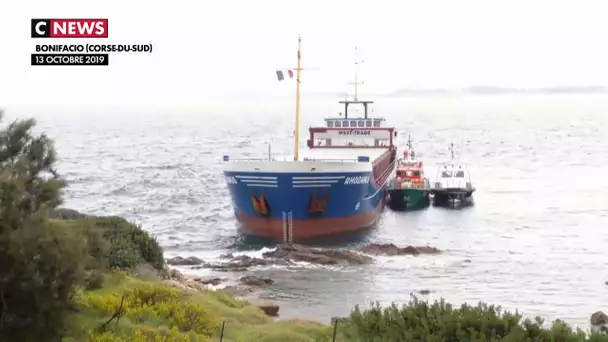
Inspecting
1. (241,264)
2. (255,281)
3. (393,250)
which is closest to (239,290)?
(255,281)

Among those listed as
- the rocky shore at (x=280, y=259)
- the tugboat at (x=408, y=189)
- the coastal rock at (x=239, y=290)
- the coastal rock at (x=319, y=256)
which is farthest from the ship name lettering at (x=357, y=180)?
the coastal rock at (x=239, y=290)

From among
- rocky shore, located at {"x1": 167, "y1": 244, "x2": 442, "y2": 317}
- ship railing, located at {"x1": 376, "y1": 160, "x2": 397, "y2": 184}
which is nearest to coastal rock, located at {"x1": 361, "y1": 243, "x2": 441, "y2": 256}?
rocky shore, located at {"x1": 167, "y1": 244, "x2": 442, "y2": 317}

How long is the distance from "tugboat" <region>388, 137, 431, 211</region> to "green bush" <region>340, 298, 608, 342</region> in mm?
31962

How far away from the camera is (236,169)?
3150 cm

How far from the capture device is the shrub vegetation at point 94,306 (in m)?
7.57

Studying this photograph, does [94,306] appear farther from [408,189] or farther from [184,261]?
[408,189]

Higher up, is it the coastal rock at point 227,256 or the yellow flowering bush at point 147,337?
the yellow flowering bush at point 147,337

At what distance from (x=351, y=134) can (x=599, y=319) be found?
1154 inches

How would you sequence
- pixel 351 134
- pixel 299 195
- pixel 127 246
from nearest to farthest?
pixel 127 246 → pixel 299 195 → pixel 351 134

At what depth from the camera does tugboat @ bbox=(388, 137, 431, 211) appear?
4219 centimetres

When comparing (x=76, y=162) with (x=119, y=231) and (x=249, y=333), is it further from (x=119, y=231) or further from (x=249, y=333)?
(x=249, y=333)

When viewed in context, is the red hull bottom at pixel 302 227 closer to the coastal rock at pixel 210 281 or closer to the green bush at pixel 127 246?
the coastal rock at pixel 210 281

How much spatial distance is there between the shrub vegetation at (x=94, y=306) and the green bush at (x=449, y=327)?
0.01m

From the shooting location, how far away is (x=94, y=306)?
1155cm
